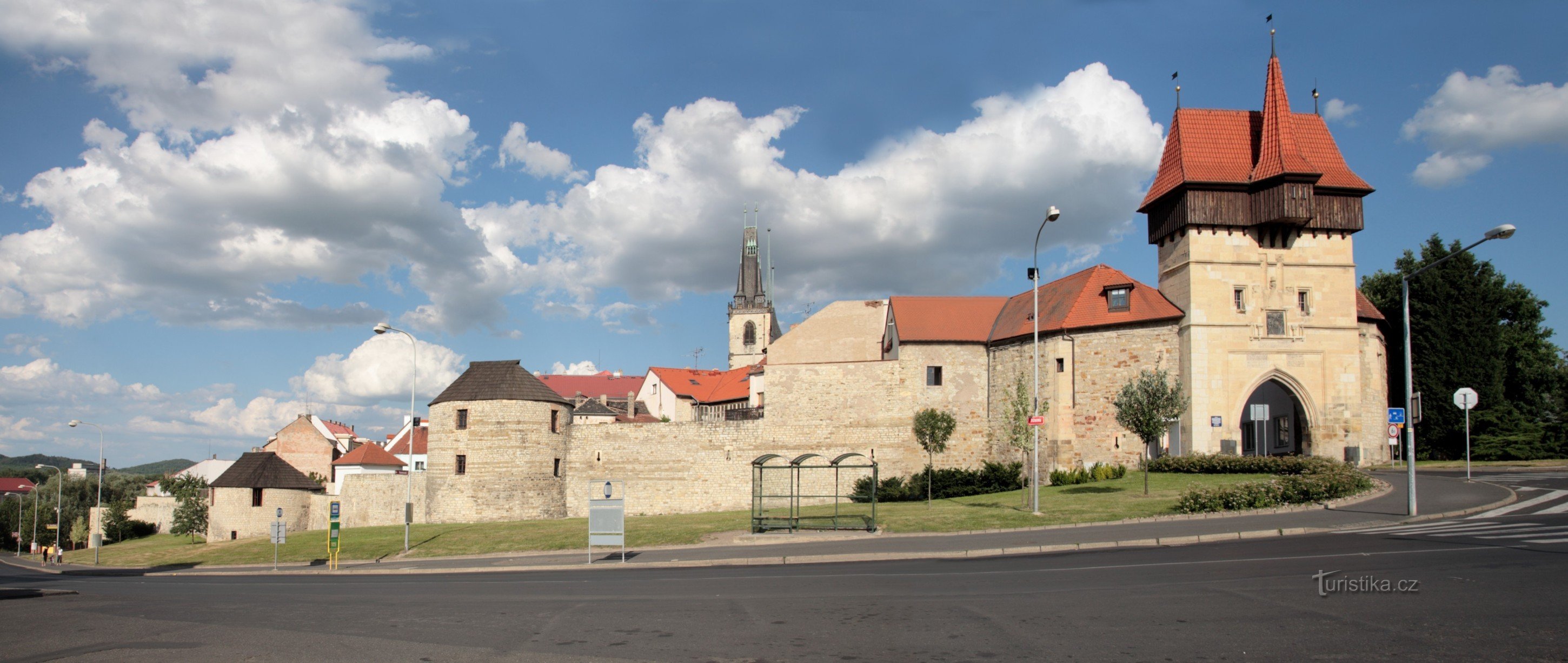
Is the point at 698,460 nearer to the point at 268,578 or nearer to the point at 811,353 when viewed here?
the point at 811,353

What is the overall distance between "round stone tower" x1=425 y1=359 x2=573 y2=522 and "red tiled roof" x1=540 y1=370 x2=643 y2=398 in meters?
60.1

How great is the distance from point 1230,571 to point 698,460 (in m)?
33.5

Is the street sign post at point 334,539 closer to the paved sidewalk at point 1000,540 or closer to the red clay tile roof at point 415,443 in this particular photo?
the paved sidewalk at point 1000,540

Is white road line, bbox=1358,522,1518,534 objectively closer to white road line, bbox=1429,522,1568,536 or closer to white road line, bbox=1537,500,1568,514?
white road line, bbox=1429,522,1568,536

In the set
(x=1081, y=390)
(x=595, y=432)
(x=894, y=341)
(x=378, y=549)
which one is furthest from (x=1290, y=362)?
(x=378, y=549)

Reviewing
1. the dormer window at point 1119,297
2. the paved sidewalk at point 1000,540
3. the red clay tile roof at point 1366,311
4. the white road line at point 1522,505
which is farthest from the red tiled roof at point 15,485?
the white road line at point 1522,505

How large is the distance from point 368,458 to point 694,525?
1841 inches

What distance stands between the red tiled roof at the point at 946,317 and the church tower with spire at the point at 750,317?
6015cm

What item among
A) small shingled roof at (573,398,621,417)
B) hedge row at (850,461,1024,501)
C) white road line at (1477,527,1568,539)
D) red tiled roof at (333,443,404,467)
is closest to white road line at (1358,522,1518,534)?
white road line at (1477,527,1568,539)

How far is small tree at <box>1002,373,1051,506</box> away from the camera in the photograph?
3200 cm

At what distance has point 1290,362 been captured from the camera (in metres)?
35.8

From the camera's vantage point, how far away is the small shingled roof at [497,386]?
43.3 meters

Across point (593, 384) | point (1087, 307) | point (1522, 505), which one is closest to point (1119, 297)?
point (1087, 307)

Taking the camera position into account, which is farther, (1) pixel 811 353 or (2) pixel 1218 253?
(1) pixel 811 353
